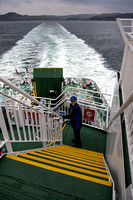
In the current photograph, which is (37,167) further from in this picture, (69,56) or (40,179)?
(69,56)

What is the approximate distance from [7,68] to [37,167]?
770 inches

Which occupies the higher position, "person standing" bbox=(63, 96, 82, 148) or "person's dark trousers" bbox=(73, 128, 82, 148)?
"person standing" bbox=(63, 96, 82, 148)

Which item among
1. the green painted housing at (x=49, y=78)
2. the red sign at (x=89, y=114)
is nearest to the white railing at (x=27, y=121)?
the red sign at (x=89, y=114)

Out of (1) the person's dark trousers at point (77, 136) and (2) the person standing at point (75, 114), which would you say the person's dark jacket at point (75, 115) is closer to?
(2) the person standing at point (75, 114)

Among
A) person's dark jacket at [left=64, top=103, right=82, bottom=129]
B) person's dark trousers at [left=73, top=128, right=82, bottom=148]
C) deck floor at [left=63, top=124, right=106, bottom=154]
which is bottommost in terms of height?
deck floor at [left=63, top=124, right=106, bottom=154]

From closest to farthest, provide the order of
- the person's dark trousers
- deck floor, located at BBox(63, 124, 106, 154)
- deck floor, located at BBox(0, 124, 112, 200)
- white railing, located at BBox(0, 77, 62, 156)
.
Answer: deck floor, located at BBox(0, 124, 112, 200), white railing, located at BBox(0, 77, 62, 156), the person's dark trousers, deck floor, located at BBox(63, 124, 106, 154)

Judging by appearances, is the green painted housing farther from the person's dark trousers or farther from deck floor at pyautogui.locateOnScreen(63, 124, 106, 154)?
the person's dark trousers

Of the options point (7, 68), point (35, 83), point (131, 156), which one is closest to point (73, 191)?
point (131, 156)

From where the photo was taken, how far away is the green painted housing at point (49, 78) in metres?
9.27

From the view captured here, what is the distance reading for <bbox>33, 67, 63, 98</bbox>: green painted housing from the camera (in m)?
9.27

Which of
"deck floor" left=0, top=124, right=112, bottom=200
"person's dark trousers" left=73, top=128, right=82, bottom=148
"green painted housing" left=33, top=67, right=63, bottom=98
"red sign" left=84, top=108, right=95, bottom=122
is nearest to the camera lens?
"deck floor" left=0, top=124, right=112, bottom=200

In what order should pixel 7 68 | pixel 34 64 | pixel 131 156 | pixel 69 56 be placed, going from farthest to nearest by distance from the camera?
1. pixel 69 56
2. pixel 34 64
3. pixel 7 68
4. pixel 131 156

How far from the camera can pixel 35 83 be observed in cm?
959

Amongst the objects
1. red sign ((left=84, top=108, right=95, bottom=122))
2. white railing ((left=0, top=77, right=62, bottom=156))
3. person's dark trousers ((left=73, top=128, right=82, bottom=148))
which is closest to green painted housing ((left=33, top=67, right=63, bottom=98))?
red sign ((left=84, top=108, right=95, bottom=122))
